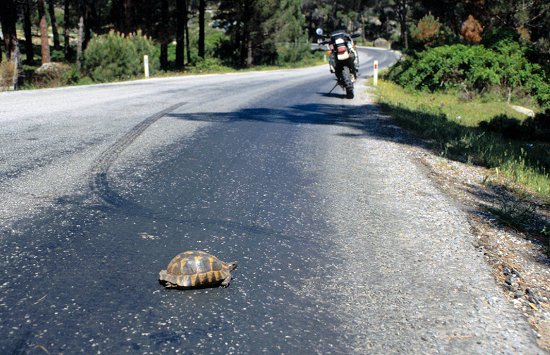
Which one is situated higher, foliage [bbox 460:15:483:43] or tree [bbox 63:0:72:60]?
tree [bbox 63:0:72:60]

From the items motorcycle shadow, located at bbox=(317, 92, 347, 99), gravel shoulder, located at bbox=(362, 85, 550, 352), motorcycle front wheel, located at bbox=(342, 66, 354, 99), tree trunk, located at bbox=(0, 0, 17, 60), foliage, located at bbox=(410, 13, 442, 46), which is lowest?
gravel shoulder, located at bbox=(362, 85, 550, 352)

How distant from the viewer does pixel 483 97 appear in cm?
1886

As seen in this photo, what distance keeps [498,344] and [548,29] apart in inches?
1170

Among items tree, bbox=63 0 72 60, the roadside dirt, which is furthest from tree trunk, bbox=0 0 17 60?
tree, bbox=63 0 72 60

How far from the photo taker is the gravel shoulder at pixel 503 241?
3223mm

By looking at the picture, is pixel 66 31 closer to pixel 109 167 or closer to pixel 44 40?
pixel 44 40

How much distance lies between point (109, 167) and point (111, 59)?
57.0ft

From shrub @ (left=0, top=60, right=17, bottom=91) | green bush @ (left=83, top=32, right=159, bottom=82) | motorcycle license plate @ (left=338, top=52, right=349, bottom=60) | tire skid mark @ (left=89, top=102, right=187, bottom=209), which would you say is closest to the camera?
tire skid mark @ (left=89, top=102, right=187, bottom=209)

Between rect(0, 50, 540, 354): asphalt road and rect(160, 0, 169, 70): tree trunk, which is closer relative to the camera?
rect(0, 50, 540, 354): asphalt road

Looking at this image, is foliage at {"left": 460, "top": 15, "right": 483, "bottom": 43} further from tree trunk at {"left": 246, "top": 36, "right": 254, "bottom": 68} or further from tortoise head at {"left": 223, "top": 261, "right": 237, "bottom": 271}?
tortoise head at {"left": 223, "top": 261, "right": 237, "bottom": 271}

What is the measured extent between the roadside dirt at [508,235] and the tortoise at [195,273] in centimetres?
189

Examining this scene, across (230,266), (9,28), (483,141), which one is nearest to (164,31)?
(9,28)

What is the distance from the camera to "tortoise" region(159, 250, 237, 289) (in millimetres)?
3225

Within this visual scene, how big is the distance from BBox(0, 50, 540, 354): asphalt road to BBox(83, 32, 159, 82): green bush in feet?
47.0
